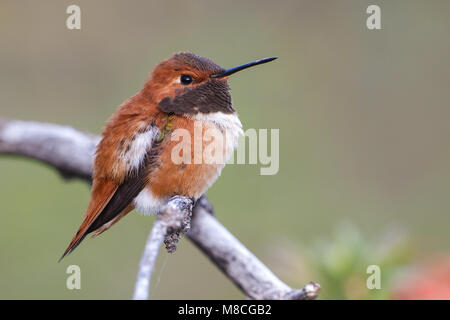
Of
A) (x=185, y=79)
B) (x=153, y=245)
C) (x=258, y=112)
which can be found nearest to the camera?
(x=153, y=245)

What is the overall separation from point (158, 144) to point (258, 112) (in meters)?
3.66

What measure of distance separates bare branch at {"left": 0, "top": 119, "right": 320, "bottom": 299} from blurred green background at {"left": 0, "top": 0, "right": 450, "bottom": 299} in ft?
5.74

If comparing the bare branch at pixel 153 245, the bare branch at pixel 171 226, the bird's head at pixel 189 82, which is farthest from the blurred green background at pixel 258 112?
the bare branch at pixel 153 245

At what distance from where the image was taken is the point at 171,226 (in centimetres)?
158

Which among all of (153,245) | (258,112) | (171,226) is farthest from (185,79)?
(258,112)

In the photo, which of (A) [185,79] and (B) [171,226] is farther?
(A) [185,79]

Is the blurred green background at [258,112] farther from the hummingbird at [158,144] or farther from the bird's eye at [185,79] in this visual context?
the bird's eye at [185,79]

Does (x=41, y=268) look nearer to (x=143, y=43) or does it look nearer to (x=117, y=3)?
(x=143, y=43)

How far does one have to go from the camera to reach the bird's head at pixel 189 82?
285 cm

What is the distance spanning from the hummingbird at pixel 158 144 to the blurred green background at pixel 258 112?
247 centimetres

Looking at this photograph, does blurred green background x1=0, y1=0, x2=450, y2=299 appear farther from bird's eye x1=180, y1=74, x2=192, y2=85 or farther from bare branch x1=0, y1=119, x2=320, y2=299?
bird's eye x1=180, y1=74, x2=192, y2=85

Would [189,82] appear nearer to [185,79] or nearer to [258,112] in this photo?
A: [185,79]

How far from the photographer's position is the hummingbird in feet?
8.69

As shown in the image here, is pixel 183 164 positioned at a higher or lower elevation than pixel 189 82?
lower
